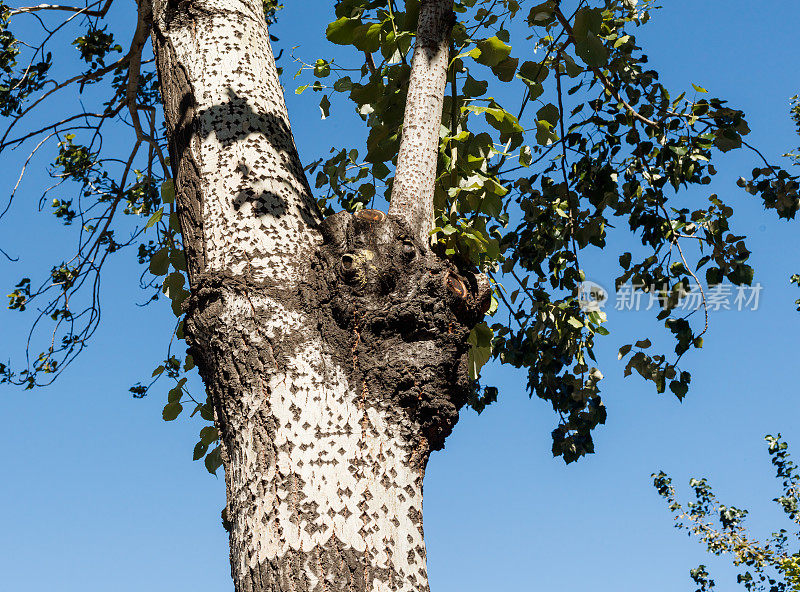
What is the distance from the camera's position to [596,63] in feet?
7.40

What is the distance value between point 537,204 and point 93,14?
2.57m

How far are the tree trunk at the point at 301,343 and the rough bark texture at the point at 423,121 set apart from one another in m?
0.08

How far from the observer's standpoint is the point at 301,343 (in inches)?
55.8

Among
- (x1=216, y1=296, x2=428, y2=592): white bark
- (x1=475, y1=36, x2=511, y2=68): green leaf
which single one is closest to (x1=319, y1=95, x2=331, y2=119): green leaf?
(x1=475, y1=36, x2=511, y2=68): green leaf

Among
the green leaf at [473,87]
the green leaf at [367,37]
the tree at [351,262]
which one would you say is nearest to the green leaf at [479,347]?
the tree at [351,262]

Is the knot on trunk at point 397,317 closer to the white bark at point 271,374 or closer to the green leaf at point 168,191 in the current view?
the white bark at point 271,374

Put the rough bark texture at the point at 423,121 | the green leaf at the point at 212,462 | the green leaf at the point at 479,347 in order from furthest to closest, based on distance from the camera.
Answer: the green leaf at the point at 212,462 → the green leaf at the point at 479,347 → the rough bark texture at the point at 423,121

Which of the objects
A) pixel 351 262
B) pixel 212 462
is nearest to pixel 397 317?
pixel 351 262

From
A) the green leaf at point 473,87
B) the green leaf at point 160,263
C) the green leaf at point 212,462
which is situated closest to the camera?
the green leaf at point 473,87

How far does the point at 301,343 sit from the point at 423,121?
0.71 m

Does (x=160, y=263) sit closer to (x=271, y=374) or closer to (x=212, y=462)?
(x=212, y=462)

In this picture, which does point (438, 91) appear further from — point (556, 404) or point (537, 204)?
point (556, 404)

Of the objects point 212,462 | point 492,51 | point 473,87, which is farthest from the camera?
point 212,462

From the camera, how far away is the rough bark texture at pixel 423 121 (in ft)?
5.48
